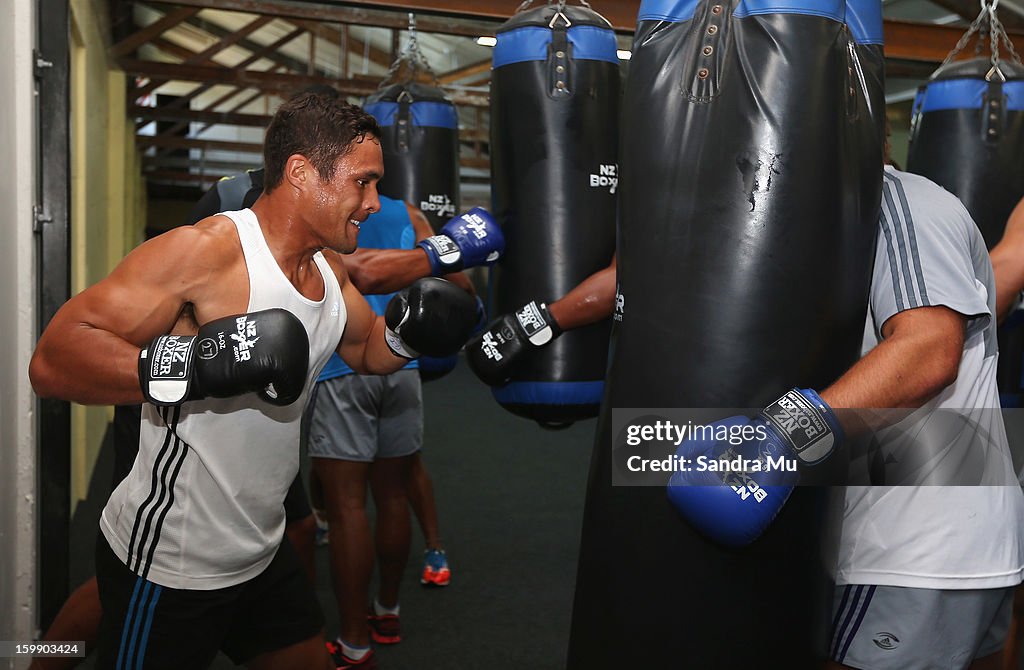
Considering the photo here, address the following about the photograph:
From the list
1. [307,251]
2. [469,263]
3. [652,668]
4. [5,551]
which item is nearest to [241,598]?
[307,251]

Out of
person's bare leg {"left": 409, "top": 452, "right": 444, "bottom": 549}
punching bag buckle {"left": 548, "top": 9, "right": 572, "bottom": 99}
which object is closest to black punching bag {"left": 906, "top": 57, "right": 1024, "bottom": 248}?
punching bag buckle {"left": 548, "top": 9, "right": 572, "bottom": 99}

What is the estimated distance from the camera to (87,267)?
14.9 ft

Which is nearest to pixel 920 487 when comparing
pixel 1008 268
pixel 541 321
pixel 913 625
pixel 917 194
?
pixel 913 625

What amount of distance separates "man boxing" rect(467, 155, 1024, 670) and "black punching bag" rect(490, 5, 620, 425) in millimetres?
869

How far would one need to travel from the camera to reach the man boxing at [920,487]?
1.33m

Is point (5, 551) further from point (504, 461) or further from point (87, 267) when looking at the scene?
point (504, 461)

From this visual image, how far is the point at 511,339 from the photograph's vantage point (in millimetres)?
2314

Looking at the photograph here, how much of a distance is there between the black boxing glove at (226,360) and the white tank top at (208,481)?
133 millimetres

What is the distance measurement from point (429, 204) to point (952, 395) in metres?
2.12

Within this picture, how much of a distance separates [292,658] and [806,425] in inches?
39.9

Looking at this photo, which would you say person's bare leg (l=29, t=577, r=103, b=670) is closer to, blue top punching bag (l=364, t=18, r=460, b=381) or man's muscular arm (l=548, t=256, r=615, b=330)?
man's muscular arm (l=548, t=256, r=615, b=330)

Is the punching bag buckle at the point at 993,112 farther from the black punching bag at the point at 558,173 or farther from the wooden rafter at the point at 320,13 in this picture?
the wooden rafter at the point at 320,13

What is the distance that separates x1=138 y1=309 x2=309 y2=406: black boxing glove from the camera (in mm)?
1359

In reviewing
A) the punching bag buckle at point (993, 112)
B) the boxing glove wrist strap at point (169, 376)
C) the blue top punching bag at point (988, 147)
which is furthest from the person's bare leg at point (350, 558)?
the punching bag buckle at point (993, 112)
